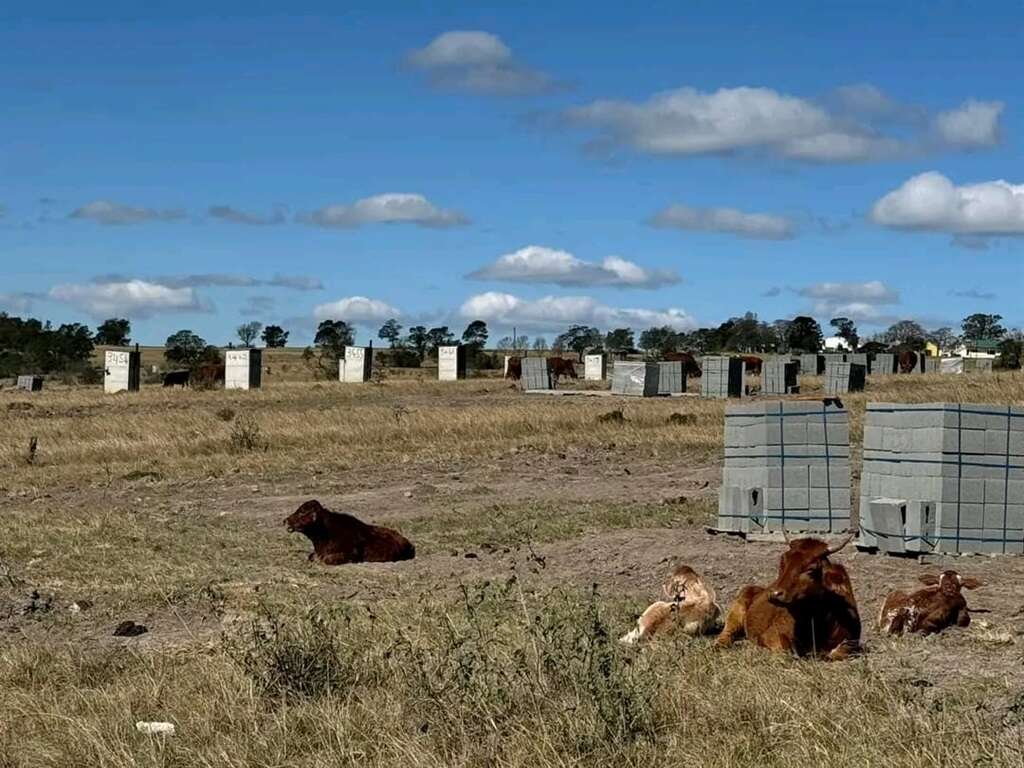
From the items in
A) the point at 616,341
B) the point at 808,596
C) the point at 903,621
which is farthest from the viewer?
the point at 616,341

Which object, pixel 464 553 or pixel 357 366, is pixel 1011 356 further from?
pixel 464 553

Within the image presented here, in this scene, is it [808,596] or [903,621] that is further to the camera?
[903,621]

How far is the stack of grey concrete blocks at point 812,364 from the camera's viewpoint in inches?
2281

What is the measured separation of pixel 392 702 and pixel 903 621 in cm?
391

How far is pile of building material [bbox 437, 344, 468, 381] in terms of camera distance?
5772 centimetres

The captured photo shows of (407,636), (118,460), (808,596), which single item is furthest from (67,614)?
(118,460)

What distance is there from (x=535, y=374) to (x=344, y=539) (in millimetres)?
34174

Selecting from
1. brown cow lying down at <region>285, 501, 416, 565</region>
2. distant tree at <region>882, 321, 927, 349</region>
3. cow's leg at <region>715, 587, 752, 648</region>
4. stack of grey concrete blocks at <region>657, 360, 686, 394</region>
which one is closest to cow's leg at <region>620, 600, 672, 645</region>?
cow's leg at <region>715, 587, 752, 648</region>

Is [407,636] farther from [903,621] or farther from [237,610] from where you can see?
[903,621]

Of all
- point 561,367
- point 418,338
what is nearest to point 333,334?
point 418,338

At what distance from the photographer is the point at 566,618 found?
25.0ft

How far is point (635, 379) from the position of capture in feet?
141

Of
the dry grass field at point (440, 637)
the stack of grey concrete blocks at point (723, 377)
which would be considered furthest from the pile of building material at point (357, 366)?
the dry grass field at point (440, 637)

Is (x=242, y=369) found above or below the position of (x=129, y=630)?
above
